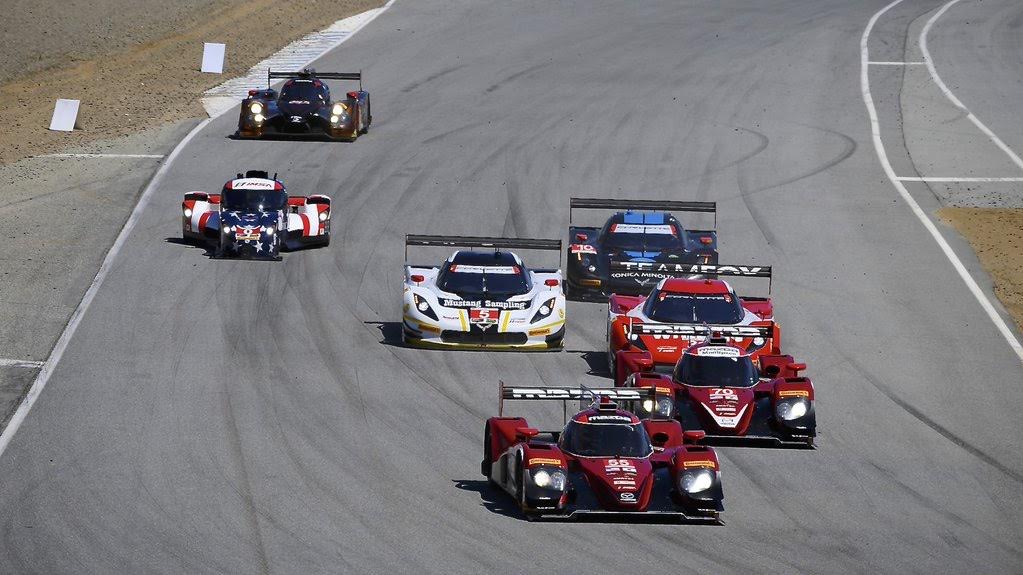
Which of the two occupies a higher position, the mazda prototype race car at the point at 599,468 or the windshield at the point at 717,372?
the windshield at the point at 717,372

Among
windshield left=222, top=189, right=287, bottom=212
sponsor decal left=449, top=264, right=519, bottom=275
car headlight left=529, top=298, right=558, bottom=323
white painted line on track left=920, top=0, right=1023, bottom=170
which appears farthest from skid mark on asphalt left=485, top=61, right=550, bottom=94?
car headlight left=529, top=298, right=558, bottom=323

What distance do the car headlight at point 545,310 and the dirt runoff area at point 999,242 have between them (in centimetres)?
948

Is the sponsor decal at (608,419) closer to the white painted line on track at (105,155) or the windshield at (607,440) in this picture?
the windshield at (607,440)

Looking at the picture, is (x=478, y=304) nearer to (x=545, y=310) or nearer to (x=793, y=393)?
(x=545, y=310)

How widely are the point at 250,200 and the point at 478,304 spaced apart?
7.93 meters

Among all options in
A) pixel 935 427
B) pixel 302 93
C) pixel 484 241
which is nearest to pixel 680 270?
pixel 484 241

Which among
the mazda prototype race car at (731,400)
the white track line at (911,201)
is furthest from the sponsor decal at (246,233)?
the white track line at (911,201)

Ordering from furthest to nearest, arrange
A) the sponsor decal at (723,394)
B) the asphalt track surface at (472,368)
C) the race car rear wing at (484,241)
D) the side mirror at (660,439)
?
the race car rear wing at (484,241)
the sponsor decal at (723,394)
the side mirror at (660,439)
the asphalt track surface at (472,368)

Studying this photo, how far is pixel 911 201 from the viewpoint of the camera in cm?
3841

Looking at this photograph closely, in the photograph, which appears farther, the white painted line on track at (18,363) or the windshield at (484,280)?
the windshield at (484,280)

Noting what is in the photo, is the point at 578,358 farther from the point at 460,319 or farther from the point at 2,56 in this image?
the point at 2,56

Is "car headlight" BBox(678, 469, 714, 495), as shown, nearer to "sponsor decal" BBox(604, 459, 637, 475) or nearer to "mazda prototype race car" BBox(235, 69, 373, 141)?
"sponsor decal" BBox(604, 459, 637, 475)

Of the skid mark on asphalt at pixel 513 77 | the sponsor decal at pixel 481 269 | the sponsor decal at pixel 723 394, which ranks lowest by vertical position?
the sponsor decal at pixel 723 394

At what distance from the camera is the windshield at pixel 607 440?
19.4 m
